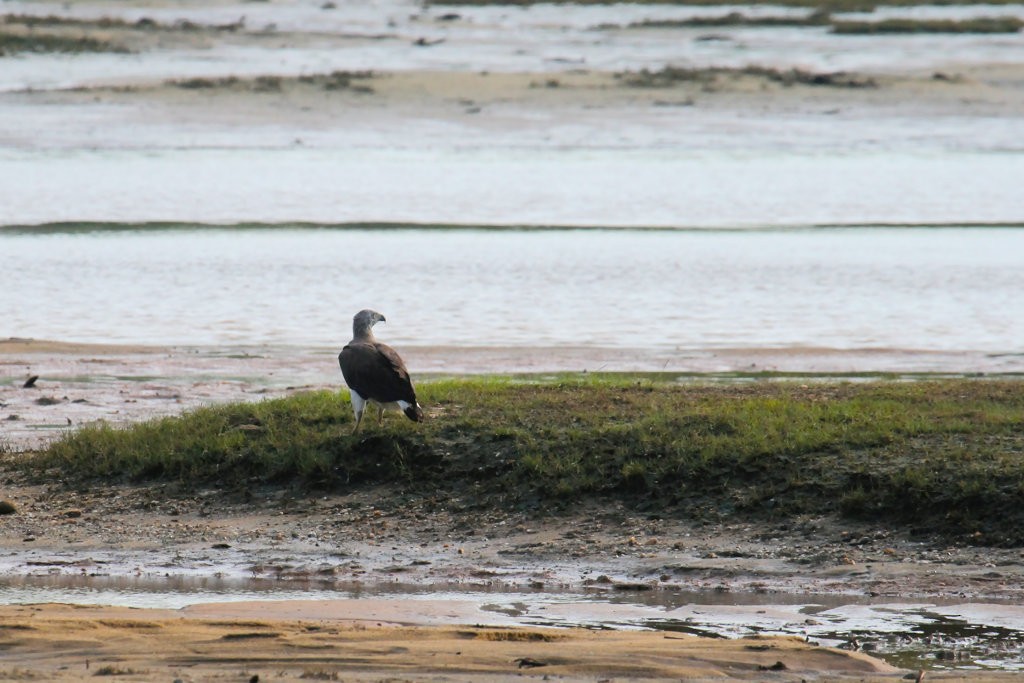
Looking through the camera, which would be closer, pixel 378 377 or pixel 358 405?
pixel 378 377

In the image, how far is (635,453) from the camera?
9367 mm

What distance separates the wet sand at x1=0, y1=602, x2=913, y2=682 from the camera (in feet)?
19.9

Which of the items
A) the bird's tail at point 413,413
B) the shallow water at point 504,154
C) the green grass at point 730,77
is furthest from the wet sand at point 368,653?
the green grass at point 730,77

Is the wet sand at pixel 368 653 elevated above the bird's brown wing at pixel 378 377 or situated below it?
below

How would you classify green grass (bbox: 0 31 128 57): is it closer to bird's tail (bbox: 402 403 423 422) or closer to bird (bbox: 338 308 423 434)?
bird (bbox: 338 308 423 434)

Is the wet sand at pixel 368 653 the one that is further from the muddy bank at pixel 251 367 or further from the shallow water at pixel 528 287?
the shallow water at pixel 528 287

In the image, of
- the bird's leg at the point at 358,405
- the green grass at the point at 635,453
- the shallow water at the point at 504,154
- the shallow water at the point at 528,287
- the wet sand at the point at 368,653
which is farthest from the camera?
the shallow water at the point at 504,154

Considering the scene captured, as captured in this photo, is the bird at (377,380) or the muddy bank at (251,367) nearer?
the bird at (377,380)

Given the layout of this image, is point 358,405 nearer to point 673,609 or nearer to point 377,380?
point 377,380

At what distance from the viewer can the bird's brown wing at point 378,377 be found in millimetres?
9602

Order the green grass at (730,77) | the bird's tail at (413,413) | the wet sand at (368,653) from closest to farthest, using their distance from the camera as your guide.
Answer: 1. the wet sand at (368,653)
2. the bird's tail at (413,413)
3. the green grass at (730,77)

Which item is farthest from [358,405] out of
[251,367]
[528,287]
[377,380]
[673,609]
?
[528,287]

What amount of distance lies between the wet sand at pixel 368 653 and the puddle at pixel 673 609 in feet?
1.25

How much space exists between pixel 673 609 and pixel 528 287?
11933 millimetres
